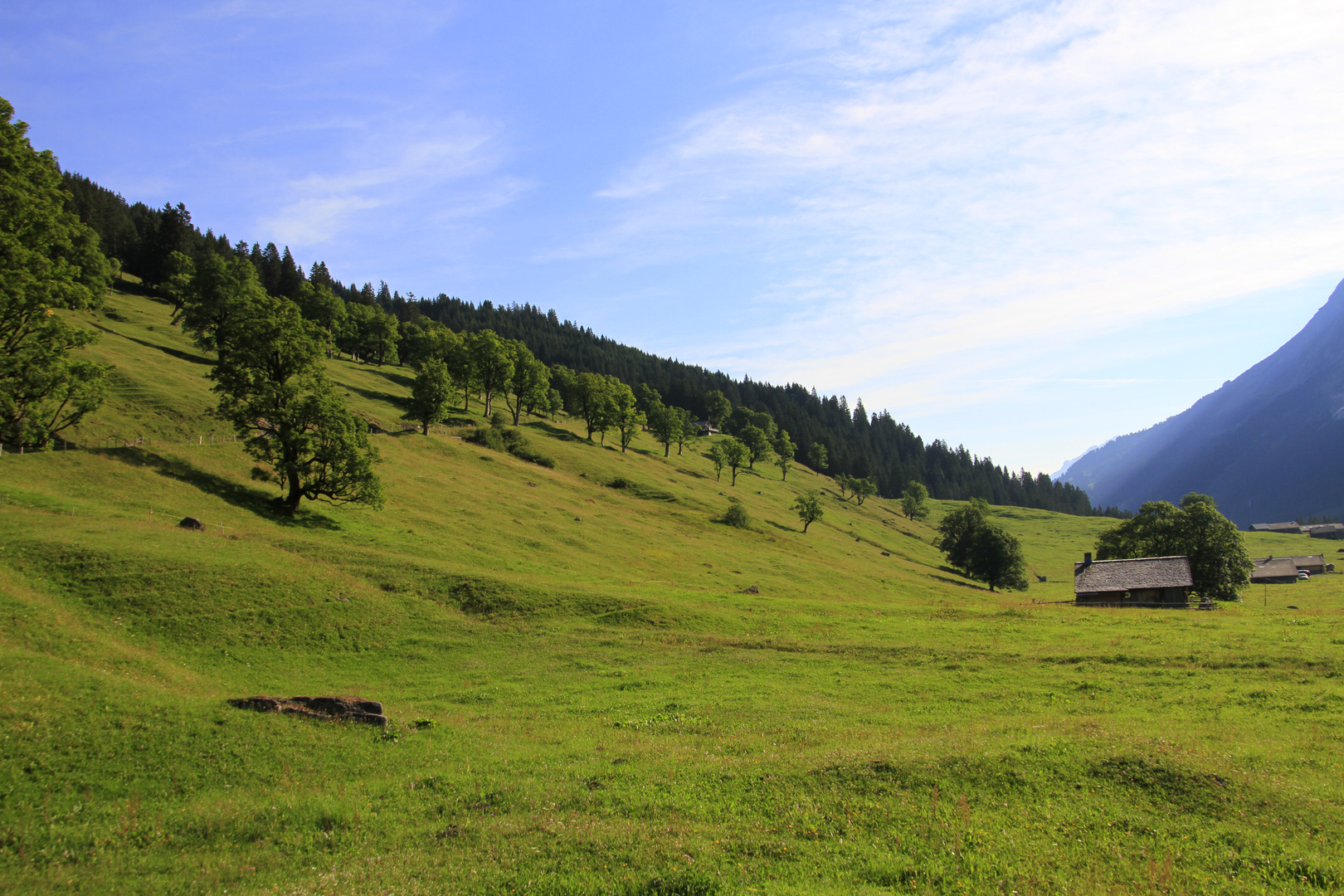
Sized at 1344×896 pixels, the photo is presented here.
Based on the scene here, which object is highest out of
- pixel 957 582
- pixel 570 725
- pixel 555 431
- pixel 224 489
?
pixel 555 431

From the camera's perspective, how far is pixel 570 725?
2306cm

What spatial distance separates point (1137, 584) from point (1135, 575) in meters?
1.56

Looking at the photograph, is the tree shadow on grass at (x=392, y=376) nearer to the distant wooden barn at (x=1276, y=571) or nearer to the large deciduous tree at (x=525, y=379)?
the large deciduous tree at (x=525, y=379)

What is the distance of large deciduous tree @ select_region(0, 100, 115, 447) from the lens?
36.2m

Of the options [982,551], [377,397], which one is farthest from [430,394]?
[982,551]

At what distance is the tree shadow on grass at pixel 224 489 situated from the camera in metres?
50.0

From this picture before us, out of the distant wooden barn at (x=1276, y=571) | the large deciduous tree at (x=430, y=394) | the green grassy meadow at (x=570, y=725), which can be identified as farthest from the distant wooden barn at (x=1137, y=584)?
the large deciduous tree at (x=430, y=394)

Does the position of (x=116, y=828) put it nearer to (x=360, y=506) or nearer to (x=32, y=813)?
(x=32, y=813)

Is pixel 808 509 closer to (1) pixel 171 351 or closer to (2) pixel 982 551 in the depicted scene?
(2) pixel 982 551

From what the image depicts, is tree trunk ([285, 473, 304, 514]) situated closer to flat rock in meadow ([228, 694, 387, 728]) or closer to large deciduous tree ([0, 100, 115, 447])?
large deciduous tree ([0, 100, 115, 447])

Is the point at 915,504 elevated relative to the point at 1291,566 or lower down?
lower down

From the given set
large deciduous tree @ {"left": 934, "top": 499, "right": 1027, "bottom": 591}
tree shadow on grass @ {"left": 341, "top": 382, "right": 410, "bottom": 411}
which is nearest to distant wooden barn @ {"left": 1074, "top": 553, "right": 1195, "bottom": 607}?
large deciduous tree @ {"left": 934, "top": 499, "right": 1027, "bottom": 591}

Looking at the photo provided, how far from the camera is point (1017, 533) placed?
593ft

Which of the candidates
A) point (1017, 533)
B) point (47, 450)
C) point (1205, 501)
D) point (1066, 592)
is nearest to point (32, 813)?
point (47, 450)
